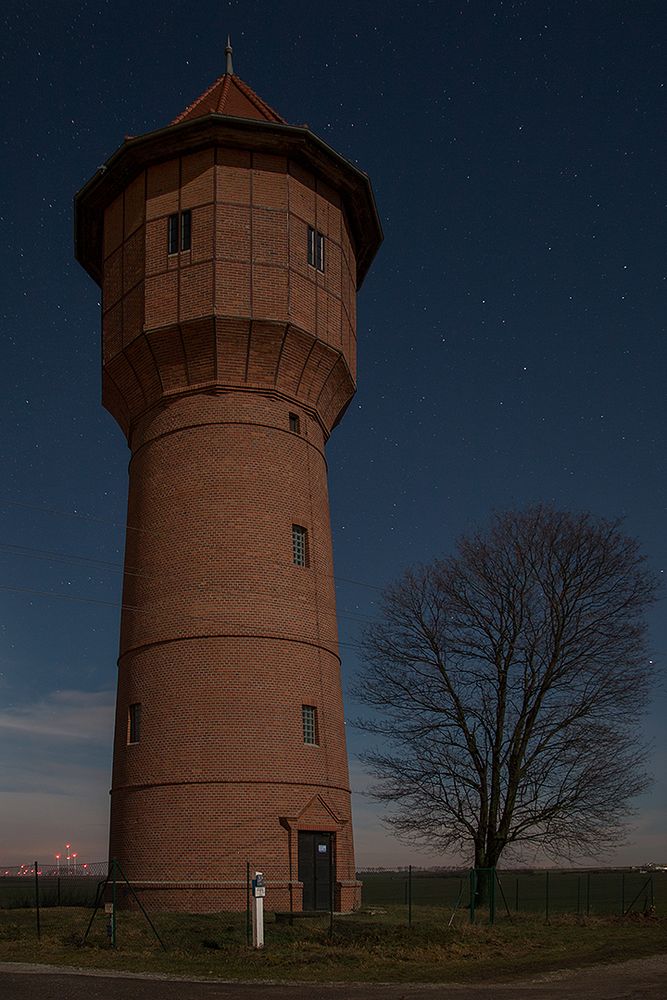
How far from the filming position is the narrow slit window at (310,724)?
→ 2847 centimetres

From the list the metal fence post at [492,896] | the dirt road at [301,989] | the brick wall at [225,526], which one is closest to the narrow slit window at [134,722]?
the brick wall at [225,526]

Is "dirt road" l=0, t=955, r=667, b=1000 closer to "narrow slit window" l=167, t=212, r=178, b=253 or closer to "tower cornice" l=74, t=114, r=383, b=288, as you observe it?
"narrow slit window" l=167, t=212, r=178, b=253

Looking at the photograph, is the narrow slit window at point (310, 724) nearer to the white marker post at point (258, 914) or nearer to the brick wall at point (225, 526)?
the brick wall at point (225, 526)

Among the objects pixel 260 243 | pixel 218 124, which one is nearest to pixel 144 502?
pixel 260 243

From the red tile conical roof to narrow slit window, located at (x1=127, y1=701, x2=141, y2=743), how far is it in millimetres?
16894

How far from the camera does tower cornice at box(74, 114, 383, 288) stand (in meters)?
29.9

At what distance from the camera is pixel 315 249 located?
3134cm

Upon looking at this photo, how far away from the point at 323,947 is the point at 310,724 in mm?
7182

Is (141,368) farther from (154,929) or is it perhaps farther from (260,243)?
(154,929)

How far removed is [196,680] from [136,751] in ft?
8.38

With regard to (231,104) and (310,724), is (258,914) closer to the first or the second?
(310,724)

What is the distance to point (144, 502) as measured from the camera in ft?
99.3

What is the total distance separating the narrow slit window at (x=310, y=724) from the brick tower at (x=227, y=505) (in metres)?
0.06

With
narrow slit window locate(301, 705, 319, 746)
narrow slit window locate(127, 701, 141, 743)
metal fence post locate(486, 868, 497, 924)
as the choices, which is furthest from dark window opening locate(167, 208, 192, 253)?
metal fence post locate(486, 868, 497, 924)
